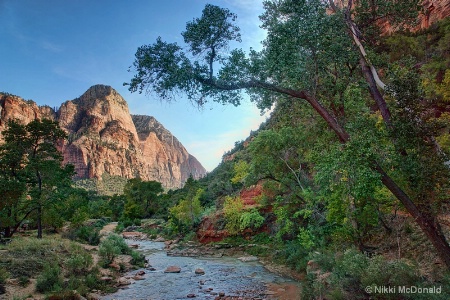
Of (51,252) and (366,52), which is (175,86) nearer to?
(366,52)

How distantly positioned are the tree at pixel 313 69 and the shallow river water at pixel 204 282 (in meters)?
8.01

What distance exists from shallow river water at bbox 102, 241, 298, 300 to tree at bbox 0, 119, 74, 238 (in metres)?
10.3

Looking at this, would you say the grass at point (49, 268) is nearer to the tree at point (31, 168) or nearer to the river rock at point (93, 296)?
the river rock at point (93, 296)

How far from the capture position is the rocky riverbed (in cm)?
1252

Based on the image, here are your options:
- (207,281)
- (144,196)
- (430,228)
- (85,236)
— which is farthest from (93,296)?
(144,196)

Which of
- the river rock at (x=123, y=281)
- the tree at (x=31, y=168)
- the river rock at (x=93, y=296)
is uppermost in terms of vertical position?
the tree at (x=31, y=168)

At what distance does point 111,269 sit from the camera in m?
17.0

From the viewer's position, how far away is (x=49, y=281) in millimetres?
11930

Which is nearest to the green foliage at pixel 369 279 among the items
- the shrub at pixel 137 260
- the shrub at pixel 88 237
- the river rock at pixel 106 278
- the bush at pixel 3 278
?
the river rock at pixel 106 278

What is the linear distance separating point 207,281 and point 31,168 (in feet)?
55.2

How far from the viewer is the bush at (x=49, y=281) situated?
1158 centimetres

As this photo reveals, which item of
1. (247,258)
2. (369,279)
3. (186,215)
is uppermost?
(369,279)

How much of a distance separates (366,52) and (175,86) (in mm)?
5599

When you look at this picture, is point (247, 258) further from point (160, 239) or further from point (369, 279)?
point (160, 239)
